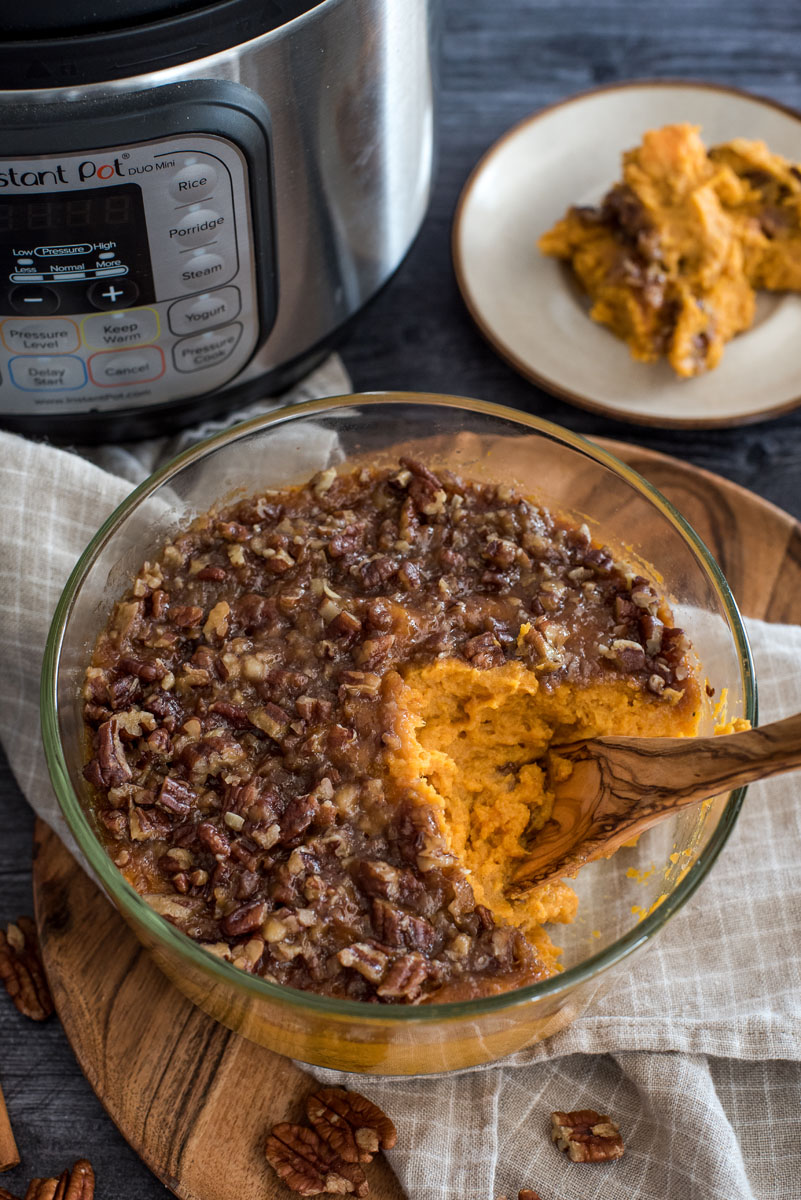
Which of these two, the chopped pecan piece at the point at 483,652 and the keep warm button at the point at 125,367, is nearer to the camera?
the chopped pecan piece at the point at 483,652

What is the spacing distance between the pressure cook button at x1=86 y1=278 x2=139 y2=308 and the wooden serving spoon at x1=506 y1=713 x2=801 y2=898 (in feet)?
3.35

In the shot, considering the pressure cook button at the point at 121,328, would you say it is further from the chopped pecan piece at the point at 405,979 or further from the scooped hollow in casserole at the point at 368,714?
the chopped pecan piece at the point at 405,979

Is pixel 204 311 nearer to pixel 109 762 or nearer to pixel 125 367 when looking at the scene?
pixel 125 367

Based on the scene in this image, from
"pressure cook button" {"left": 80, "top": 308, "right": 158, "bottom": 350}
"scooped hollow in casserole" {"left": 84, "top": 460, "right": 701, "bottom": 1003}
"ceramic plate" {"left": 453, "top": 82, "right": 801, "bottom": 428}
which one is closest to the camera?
"scooped hollow in casserole" {"left": 84, "top": 460, "right": 701, "bottom": 1003}

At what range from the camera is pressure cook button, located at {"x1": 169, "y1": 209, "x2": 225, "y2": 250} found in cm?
193

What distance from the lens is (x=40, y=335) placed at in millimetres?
2051

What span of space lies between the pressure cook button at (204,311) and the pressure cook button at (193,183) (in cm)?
20

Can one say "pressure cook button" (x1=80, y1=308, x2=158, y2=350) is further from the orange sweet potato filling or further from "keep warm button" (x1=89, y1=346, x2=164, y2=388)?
the orange sweet potato filling

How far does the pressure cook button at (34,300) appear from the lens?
1960mm

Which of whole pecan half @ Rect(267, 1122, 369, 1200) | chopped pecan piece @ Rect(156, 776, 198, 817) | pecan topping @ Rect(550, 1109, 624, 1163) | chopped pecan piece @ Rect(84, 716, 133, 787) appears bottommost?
pecan topping @ Rect(550, 1109, 624, 1163)

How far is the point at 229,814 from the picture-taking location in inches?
69.7

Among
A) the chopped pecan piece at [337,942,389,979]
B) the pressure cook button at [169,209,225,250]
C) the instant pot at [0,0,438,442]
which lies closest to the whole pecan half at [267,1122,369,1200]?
the chopped pecan piece at [337,942,389,979]

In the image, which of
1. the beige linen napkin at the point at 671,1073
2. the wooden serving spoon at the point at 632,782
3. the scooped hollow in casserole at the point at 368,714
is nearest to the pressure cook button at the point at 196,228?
the scooped hollow in casserole at the point at 368,714

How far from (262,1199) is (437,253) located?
6.57 ft
